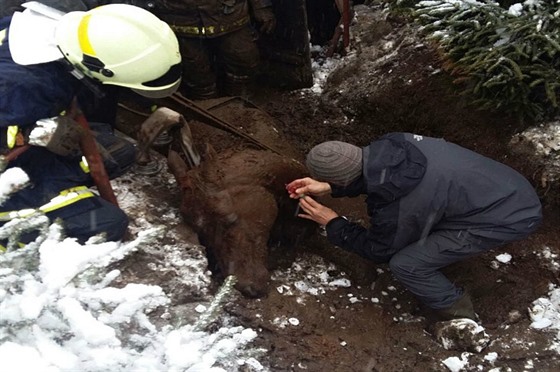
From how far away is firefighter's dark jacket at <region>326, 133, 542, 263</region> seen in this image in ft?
10.5

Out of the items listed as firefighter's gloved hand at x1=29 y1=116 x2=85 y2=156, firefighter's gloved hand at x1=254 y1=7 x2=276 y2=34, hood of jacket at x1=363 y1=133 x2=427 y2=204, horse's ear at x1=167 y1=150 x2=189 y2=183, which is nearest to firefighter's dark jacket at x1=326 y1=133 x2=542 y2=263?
hood of jacket at x1=363 y1=133 x2=427 y2=204

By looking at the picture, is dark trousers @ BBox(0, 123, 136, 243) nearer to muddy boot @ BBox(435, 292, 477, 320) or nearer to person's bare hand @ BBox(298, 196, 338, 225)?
person's bare hand @ BBox(298, 196, 338, 225)

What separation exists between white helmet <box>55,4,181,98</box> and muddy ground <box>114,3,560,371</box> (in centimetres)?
109

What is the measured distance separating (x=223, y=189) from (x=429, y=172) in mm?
1295

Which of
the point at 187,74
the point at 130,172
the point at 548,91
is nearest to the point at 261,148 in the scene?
the point at 130,172

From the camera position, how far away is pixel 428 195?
326cm

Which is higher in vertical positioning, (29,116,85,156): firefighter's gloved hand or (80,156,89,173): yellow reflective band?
(29,116,85,156): firefighter's gloved hand

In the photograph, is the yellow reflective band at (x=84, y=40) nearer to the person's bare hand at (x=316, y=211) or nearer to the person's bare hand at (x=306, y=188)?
the person's bare hand at (x=306, y=188)

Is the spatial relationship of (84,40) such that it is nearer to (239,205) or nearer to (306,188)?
A: (239,205)

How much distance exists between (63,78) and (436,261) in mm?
2419

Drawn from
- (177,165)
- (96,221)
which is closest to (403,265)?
(177,165)

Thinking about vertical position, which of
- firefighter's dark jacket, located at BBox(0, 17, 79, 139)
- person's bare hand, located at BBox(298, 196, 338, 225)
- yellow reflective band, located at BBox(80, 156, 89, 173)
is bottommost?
person's bare hand, located at BBox(298, 196, 338, 225)

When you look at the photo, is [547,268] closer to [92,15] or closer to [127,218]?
[127,218]

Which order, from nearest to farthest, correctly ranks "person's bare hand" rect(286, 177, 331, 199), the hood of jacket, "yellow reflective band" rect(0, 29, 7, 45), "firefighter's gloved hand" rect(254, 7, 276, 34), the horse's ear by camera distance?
1. the hood of jacket
2. "yellow reflective band" rect(0, 29, 7, 45)
3. "person's bare hand" rect(286, 177, 331, 199)
4. the horse's ear
5. "firefighter's gloved hand" rect(254, 7, 276, 34)
